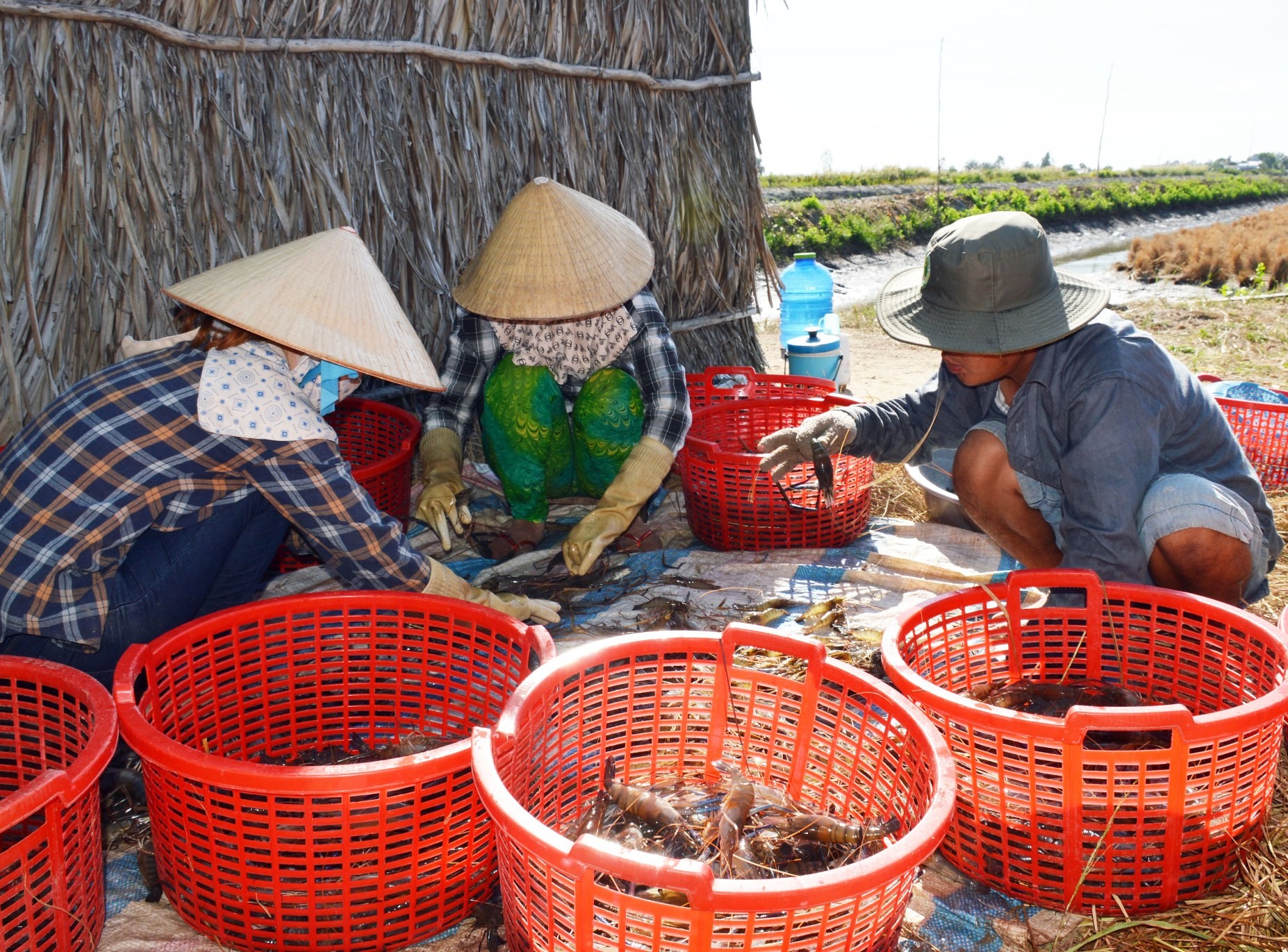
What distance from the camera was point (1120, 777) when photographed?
1398mm

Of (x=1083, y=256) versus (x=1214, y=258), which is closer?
(x=1214, y=258)

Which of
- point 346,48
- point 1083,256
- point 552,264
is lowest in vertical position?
point 1083,256

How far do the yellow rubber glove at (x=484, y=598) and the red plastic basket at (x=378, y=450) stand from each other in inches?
27.3

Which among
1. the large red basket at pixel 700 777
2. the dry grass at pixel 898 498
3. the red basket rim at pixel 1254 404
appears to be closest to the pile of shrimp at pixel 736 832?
the large red basket at pixel 700 777

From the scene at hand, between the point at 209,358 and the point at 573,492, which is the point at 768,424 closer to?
the point at 573,492

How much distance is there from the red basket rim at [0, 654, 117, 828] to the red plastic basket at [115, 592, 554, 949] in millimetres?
33

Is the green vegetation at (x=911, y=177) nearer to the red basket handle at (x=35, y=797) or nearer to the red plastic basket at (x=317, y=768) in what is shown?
the red plastic basket at (x=317, y=768)

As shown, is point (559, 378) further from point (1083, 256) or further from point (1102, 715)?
point (1083, 256)

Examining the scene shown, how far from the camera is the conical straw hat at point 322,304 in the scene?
1708 millimetres

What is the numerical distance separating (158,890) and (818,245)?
14965 millimetres

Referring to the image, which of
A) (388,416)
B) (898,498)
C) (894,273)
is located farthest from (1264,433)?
(894,273)

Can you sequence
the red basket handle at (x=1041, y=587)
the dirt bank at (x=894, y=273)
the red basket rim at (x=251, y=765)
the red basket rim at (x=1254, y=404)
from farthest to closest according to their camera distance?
the dirt bank at (x=894, y=273) → the red basket rim at (x=1254, y=404) → the red basket handle at (x=1041, y=587) → the red basket rim at (x=251, y=765)

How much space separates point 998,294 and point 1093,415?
31 cm

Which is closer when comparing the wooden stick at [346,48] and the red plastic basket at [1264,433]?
the wooden stick at [346,48]
